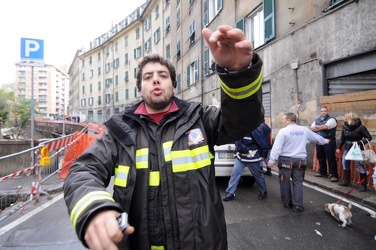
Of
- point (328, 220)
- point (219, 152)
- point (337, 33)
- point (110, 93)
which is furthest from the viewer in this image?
point (110, 93)

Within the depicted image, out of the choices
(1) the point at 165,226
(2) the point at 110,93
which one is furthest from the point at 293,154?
(2) the point at 110,93

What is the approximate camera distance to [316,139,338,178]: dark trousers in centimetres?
659

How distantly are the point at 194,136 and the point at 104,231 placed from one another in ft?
2.76

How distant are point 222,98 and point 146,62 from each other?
0.78m

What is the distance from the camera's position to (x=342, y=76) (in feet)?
24.1

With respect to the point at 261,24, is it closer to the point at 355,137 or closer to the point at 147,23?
the point at 355,137

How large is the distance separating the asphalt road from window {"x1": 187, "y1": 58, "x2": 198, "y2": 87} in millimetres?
15819

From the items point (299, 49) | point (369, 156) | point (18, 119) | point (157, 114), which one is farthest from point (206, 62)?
point (18, 119)

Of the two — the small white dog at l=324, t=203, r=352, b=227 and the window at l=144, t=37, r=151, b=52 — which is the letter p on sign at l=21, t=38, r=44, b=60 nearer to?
the small white dog at l=324, t=203, r=352, b=227

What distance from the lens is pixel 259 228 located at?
12.4 ft

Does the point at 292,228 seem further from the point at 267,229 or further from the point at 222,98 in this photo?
the point at 222,98

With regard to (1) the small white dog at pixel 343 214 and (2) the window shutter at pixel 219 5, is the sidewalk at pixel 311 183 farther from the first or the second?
(2) the window shutter at pixel 219 5

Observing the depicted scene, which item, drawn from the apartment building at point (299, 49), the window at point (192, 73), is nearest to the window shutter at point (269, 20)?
the apartment building at point (299, 49)

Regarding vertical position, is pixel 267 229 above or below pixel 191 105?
below
